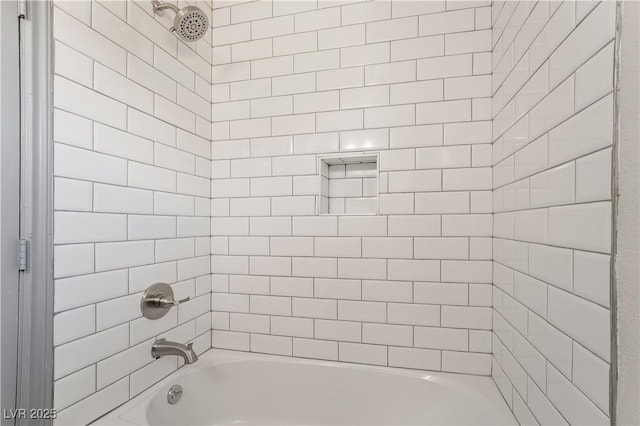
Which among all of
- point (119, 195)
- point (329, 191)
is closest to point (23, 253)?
point (119, 195)

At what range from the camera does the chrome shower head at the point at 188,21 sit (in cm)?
120

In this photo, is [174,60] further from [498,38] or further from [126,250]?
[498,38]

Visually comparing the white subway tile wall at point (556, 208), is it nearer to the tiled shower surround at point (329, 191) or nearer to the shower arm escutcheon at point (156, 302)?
the tiled shower surround at point (329, 191)

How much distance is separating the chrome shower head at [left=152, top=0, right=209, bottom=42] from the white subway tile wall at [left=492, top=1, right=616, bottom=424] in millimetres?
1161

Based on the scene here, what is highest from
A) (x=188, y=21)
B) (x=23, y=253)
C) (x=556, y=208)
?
(x=188, y=21)

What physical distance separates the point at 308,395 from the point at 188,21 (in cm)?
171

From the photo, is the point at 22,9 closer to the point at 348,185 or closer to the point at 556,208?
the point at 348,185

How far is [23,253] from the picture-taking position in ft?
2.71

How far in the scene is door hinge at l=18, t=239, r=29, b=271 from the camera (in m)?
0.82

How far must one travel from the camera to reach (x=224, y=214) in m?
1.60

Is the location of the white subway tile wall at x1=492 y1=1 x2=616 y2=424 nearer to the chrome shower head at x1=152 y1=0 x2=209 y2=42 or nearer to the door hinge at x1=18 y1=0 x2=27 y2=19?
the chrome shower head at x1=152 y1=0 x2=209 y2=42

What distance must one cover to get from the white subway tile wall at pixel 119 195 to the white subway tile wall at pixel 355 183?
0.72 ft

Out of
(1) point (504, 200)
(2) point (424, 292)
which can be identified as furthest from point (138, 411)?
(1) point (504, 200)

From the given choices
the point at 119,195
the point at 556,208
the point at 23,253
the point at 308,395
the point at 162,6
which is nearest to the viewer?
the point at 556,208
